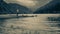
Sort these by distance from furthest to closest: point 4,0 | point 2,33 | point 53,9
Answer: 1. point 53,9
2. point 4,0
3. point 2,33

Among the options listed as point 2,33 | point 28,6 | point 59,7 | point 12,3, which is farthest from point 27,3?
point 2,33

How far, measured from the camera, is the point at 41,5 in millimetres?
76875

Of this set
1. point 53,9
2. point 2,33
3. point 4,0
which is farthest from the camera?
point 53,9

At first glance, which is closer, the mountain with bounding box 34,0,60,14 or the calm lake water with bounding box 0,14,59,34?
the calm lake water with bounding box 0,14,59,34

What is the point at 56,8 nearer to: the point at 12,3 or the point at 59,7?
the point at 59,7

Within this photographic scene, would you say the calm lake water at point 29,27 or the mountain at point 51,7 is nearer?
the calm lake water at point 29,27

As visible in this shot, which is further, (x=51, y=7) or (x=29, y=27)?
(x=51, y=7)

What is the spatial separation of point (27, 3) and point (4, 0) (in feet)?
31.9

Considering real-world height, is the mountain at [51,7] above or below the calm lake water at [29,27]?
below

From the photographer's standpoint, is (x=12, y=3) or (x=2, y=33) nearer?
(x=2, y=33)

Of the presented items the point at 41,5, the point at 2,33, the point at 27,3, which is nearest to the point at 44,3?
the point at 41,5

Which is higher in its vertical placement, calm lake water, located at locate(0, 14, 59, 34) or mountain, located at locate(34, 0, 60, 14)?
calm lake water, located at locate(0, 14, 59, 34)

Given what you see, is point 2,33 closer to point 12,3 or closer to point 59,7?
point 12,3

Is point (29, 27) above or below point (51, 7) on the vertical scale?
above
